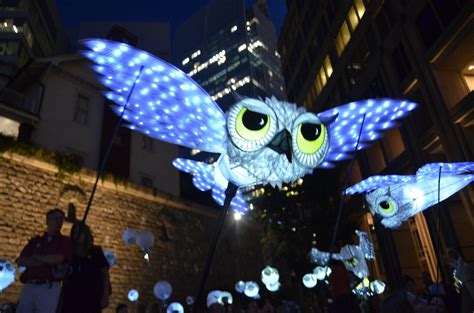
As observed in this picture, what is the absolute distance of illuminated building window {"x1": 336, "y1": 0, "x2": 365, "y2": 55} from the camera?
19562 mm

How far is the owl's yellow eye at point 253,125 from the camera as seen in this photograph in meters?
2.91

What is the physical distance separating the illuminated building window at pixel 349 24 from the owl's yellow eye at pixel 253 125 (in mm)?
19211

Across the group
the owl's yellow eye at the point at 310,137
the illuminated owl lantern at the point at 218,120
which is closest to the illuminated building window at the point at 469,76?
the illuminated owl lantern at the point at 218,120

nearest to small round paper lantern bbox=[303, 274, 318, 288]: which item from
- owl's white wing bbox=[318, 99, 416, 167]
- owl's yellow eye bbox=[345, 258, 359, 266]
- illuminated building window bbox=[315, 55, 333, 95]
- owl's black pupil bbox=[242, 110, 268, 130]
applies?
owl's yellow eye bbox=[345, 258, 359, 266]

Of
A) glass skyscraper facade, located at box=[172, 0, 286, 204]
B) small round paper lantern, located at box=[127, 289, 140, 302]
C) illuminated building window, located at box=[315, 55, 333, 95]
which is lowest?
small round paper lantern, located at box=[127, 289, 140, 302]

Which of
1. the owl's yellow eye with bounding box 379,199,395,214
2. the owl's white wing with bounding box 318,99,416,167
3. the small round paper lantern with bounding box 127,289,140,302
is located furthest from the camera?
the small round paper lantern with bounding box 127,289,140,302

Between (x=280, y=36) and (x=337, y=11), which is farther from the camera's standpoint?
(x=280, y=36)

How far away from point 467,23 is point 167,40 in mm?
19266

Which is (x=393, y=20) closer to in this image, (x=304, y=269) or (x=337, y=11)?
(x=337, y=11)

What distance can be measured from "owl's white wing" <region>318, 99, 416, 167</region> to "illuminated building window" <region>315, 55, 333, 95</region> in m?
21.1

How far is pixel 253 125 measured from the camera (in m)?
2.92

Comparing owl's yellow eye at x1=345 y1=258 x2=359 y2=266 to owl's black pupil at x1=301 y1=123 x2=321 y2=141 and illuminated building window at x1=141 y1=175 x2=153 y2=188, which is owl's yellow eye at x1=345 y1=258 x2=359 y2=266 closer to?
owl's black pupil at x1=301 y1=123 x2=321 y2=141

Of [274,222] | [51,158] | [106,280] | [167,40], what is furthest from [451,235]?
[167,40]

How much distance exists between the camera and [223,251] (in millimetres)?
17438
